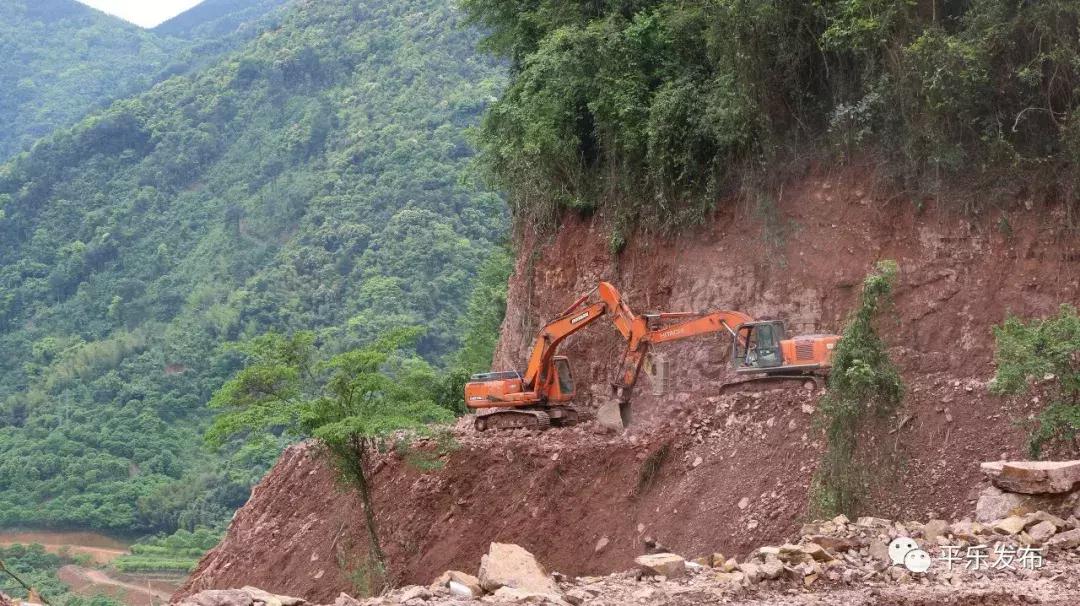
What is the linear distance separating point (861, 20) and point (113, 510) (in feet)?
123

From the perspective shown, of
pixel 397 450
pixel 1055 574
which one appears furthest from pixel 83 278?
pixel 1055 574

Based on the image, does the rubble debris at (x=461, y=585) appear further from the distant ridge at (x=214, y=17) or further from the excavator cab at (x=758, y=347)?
the distant ridge at (x=214, y=17)

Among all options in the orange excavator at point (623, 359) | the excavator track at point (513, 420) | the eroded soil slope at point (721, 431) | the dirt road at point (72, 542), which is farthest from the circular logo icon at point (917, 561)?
the dirt road at point (72, 542)

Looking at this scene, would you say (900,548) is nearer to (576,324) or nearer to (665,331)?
(665,331)

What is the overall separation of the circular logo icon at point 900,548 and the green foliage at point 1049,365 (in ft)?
15.6

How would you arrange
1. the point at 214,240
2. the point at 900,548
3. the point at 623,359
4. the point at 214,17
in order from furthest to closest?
the point at 214,17, the point at 214,240, the point at 623,359, the point at 900,548

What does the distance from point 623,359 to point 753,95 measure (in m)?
4.91

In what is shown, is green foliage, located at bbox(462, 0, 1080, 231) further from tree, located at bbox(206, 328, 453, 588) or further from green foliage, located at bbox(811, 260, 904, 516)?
tree, located at bbox(206, 328, 453, 588)

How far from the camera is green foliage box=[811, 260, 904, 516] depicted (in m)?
15.6

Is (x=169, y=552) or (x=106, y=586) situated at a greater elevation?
(x=106, y=586)

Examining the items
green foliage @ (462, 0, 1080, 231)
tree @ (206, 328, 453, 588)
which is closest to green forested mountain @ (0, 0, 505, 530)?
green foliage @ (462, 0, 1080, 231)

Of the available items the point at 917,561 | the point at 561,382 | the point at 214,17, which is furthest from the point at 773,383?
the point at 214,17

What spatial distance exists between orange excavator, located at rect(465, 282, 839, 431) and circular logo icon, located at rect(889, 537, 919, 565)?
330 inches

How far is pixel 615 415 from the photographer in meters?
21.5
